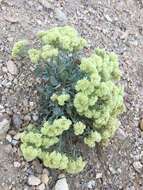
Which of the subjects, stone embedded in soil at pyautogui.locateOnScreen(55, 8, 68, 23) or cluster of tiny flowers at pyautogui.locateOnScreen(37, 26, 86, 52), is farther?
stone embedded in soil at pyautogui.locateOnScreen(55, 8, 68, 23)

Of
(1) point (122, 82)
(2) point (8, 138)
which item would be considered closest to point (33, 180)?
(2) point (8, 138)

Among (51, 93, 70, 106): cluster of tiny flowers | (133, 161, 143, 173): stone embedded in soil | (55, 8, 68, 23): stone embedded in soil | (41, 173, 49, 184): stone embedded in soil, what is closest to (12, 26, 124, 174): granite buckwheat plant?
(51, 93, 70, 106): cluster of tiny flowers

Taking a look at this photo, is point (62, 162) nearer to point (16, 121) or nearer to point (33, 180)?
point (33, 180)

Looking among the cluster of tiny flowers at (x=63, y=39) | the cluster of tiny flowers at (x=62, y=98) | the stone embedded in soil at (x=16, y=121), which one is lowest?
the stone embedded in soil at (x=16, y=121)

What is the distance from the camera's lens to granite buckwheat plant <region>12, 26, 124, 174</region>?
310cm

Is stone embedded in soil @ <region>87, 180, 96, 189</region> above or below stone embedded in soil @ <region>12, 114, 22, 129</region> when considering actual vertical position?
below

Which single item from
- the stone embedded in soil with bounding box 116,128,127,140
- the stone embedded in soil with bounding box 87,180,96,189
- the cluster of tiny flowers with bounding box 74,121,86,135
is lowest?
the stone embedded in soil with bounding box 87,180,96,189

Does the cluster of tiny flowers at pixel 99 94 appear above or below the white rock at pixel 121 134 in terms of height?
→ above

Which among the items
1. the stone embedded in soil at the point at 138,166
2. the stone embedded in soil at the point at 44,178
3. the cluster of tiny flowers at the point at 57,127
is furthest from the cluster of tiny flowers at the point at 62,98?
Answer: the stone embedded in soil at the point at 138,166

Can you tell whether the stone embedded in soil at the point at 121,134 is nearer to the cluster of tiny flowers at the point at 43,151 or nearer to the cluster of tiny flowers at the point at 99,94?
the cluster of tiny flowers at the point at 99,94

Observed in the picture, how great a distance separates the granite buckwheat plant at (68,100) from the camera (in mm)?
3098

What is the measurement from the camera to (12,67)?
3541 mm

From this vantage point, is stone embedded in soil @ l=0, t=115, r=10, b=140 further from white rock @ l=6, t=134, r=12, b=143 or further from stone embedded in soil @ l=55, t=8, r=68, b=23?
stone embedded in soil @ l=55, t=8, r=68, b=23

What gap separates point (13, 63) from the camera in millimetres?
3564
